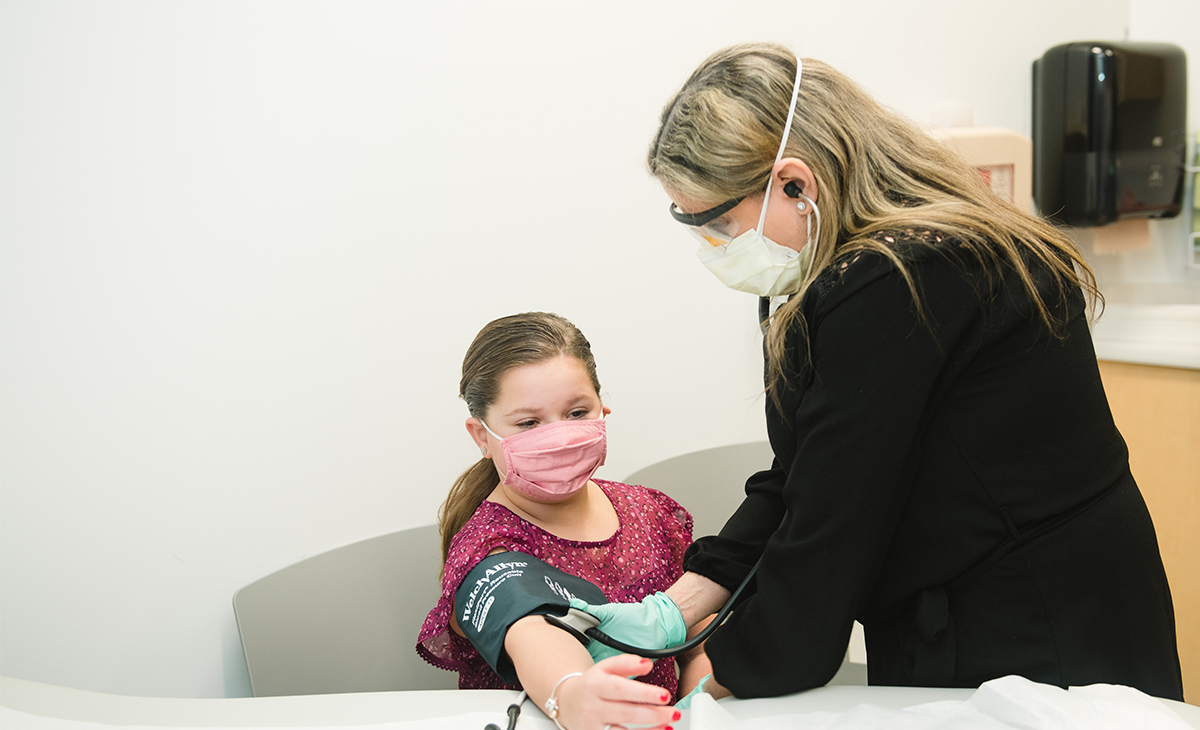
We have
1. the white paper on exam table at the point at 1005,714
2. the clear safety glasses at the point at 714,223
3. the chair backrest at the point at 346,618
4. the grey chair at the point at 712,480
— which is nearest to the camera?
the white paper on exam table at the point at 1005,714

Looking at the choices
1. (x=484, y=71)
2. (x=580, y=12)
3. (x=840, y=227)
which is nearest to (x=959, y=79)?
(x=580, y=12)

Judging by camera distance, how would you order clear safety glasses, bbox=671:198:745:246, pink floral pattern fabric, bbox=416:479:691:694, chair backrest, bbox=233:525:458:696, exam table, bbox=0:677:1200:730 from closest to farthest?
exam table, bbox=0:677:1200:730 < clear safety glasses, bbox=671:198:745:246 < pink floral pattern fabric, bbox=416:479:691:694 < chair backrest, bbox=233:525:458:696

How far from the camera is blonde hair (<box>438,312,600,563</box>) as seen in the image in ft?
4.30

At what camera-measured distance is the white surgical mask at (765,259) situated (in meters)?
0.95

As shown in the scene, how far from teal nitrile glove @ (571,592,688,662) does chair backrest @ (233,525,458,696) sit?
25.6 inches

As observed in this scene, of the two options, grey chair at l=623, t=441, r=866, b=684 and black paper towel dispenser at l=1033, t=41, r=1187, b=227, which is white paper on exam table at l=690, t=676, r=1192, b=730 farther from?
black paper towel dispenser at l=1033, t=41, r=1187, b=227

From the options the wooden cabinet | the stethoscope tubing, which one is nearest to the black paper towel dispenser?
the wooden cabinet

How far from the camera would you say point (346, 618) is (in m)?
1.55

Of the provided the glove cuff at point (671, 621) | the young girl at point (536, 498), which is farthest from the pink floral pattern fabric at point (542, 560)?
the glove cuff at point (671, 621)

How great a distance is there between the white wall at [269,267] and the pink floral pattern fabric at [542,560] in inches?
15.8

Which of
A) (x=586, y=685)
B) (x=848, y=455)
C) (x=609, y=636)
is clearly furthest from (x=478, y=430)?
(x=848, y=455)

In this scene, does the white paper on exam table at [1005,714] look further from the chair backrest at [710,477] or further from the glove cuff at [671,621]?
the chair backrest at [710,477]

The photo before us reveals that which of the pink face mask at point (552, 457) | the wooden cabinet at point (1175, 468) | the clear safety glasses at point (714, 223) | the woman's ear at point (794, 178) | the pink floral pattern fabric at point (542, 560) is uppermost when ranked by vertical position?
the woman's ear at point (794, 178)

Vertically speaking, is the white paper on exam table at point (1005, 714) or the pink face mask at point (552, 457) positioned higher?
the pink face mask at point (552, 457)
